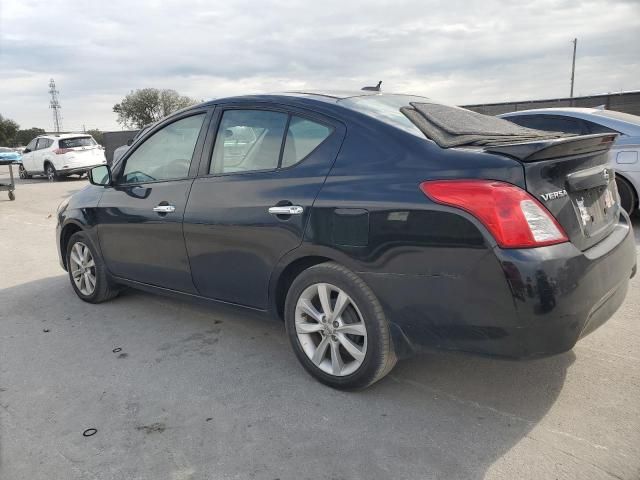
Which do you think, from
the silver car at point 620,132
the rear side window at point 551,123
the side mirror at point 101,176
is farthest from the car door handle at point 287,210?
the rear side window at point 551,123

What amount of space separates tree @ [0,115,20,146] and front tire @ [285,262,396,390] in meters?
73.5

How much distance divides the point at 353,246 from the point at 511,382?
125 centimetres

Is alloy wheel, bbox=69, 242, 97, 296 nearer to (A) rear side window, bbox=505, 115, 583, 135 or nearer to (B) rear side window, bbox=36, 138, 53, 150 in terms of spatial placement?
(A) rear side window, bbox=505, 115, 583, 135

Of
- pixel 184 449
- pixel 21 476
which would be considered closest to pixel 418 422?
pixel 184 449

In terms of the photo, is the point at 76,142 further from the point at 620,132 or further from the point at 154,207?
the point at 620,132

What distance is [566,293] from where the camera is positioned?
2393mm

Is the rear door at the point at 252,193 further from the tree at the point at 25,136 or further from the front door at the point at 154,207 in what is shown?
the tree at the point at 25,136

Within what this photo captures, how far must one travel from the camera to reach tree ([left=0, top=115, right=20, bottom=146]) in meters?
65.2

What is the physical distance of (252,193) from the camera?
3279 mm

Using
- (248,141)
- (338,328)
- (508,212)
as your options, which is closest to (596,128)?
(248,141)

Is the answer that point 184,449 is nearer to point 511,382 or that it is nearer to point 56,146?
point 511,382

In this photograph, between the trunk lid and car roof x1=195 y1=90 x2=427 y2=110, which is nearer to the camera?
the trunk lid

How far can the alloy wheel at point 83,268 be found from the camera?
480cm

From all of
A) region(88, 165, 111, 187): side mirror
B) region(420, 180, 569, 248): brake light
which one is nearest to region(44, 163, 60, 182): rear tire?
region(88, 165, 111, 187): side mirror
